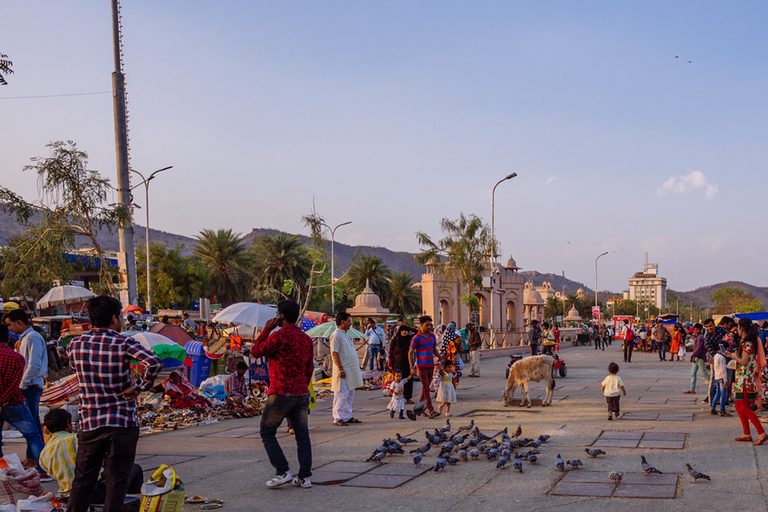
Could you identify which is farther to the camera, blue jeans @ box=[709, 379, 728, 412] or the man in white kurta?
blue jeans @ box=[709, 379, 728, 412]

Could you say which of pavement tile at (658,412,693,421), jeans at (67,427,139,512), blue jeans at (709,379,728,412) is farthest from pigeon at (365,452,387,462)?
blue jeans at (709,379,728,412)

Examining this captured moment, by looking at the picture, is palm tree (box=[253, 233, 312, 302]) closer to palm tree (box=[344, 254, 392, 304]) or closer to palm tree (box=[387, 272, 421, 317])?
palm tree (box=[344, 254, 392, 304])

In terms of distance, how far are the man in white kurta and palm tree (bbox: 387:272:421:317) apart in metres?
50.6

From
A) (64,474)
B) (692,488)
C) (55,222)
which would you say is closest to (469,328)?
(55,222)

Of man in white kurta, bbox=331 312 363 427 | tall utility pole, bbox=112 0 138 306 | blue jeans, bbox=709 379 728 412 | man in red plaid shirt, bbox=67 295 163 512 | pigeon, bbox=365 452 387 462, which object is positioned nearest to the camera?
man in red plaid shirt, bbox=67 295 163 512

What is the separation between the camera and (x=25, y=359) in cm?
748

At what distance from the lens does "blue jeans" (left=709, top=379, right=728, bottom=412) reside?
11570mm

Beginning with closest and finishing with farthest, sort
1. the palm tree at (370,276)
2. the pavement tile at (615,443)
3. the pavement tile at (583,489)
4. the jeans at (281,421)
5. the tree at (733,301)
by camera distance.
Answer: the pavement tile at (583,489) → the jeans at (281,421) → the pavement tile at (615,443) → the palm tree at (370,276) → the tree at (733,301)

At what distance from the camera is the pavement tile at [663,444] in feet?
28.1

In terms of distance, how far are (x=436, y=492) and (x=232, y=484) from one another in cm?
202

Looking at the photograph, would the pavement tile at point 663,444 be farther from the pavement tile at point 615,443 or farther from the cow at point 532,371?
the cow at point 532,371

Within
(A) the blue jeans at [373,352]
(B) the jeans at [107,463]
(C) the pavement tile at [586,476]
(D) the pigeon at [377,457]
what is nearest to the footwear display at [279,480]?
(D) the pigeon at [377,457]

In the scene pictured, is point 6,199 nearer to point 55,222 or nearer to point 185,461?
point 55,222

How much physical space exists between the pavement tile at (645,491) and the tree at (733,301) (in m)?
99.4
